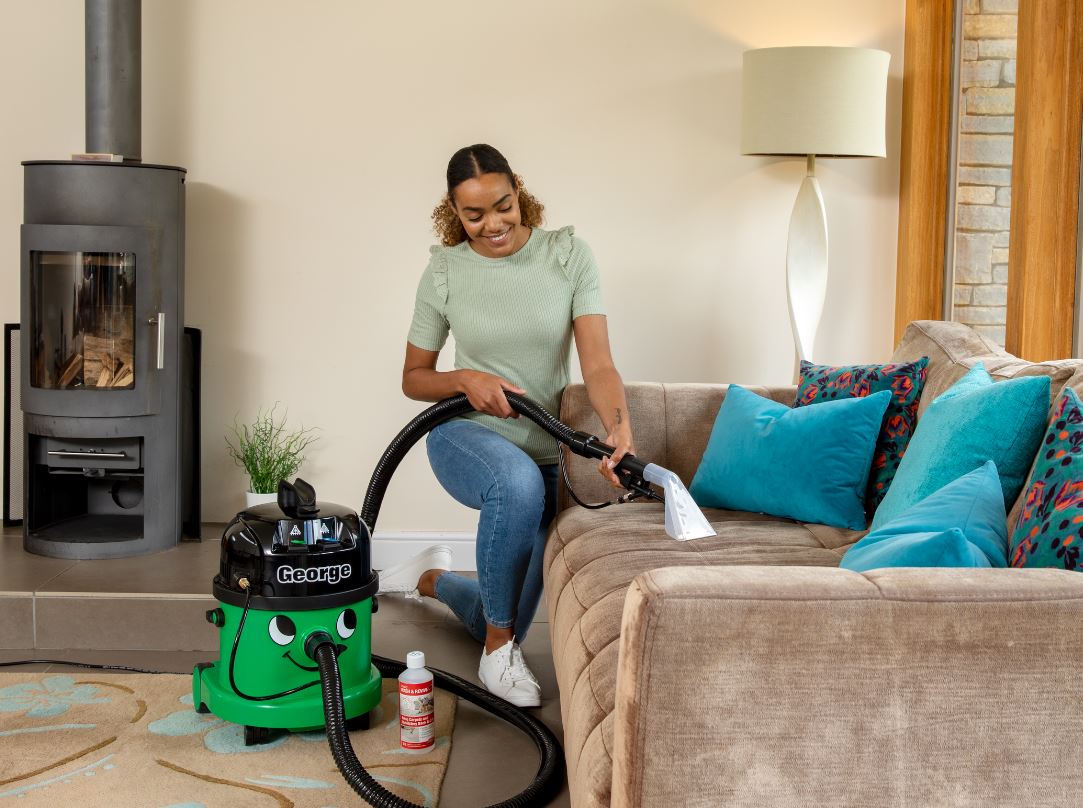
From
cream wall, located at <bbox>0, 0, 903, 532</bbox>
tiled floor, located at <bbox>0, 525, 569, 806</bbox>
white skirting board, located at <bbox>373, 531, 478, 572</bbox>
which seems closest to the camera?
tiled floor, located at <bbox>0, 525, 569, 806</bbox>

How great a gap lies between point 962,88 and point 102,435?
2.79 meters

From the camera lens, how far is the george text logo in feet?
7.09

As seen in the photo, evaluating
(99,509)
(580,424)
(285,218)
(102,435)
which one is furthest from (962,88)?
(99,509)

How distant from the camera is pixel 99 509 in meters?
3.64

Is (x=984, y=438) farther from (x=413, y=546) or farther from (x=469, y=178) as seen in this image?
(x=413, y=546)

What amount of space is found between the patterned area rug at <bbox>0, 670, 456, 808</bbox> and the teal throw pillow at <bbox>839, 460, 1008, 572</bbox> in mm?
1000

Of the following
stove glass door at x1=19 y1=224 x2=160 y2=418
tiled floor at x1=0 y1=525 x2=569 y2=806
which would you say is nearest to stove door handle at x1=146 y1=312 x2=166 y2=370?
stove glass door at x1=19 y1=224 x2=160 y2=418

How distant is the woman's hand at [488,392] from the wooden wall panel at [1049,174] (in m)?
1.30

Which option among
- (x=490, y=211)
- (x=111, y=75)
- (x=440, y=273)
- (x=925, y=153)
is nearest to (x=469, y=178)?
(x=490, y=211)

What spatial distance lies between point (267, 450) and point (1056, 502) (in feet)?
9.04

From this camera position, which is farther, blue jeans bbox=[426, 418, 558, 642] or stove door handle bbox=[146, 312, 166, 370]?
stove door handle bbox=[146, 312, 166, 370]

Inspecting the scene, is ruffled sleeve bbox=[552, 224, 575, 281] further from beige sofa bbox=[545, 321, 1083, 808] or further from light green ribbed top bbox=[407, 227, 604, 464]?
beige sofa bbox=[545, 321, 1083, 808]

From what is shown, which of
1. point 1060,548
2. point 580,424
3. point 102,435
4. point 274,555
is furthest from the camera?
point 102,435

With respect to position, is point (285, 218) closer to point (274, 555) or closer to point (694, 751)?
point (274, 555)
